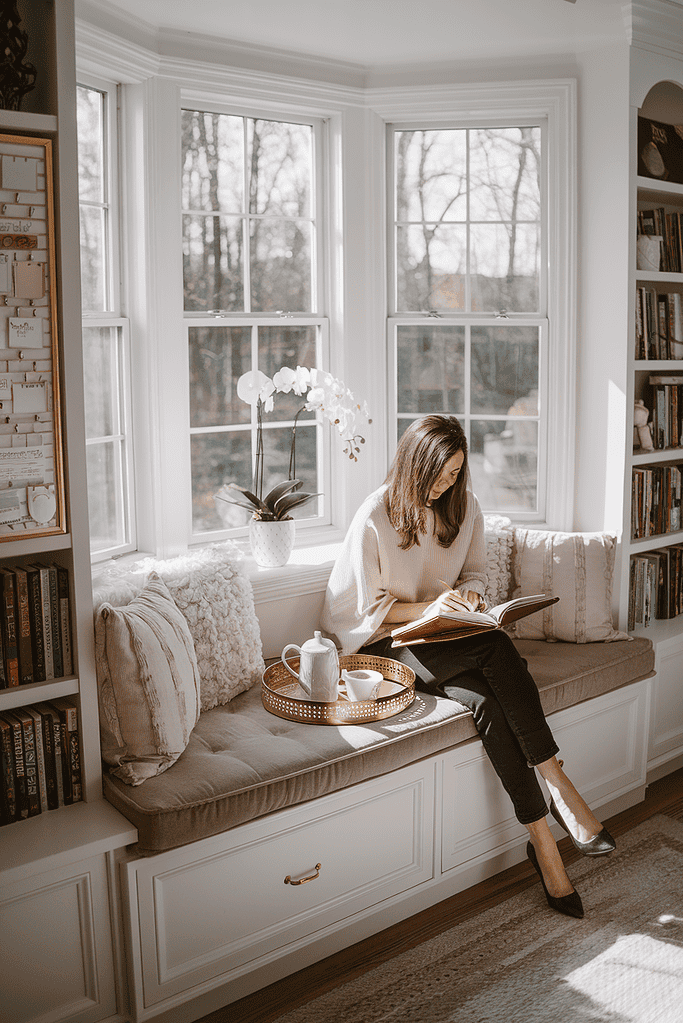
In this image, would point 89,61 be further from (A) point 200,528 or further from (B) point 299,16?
(A) point 200,528

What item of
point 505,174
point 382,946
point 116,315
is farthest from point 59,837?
point 505,174

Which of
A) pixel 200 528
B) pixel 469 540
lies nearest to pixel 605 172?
pixel 469 540

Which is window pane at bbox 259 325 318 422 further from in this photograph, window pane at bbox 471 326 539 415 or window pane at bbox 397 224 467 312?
window pane at bbox 471 326 539 415

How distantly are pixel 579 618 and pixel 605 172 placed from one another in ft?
5.40

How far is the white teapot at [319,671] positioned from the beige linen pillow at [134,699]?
42 cm

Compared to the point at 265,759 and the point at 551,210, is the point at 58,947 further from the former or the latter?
the point at 551,210

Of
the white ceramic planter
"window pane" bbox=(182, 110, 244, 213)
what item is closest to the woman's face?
the white ceramic planter

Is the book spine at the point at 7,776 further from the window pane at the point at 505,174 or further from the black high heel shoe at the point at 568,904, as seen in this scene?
the window pane at the point at 505,174

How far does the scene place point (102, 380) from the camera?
119 inches

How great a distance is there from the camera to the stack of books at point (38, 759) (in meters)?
2.11

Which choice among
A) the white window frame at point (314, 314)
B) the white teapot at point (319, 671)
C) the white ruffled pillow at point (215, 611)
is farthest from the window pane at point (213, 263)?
the white teapot at point (319, 671)

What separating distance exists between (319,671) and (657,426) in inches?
71.4

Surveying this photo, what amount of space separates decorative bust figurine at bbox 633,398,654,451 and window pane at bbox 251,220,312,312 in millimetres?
1334

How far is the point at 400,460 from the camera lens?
119 inches
